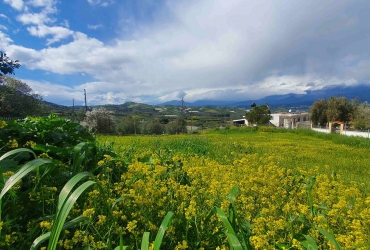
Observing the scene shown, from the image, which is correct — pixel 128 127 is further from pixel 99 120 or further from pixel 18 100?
pixel 18 100

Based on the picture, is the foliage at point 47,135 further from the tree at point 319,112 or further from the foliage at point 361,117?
the tree at point 319,112

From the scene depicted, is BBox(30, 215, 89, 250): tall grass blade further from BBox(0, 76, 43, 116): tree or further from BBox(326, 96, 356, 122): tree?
BBox(326, 96, 356, 122): tree

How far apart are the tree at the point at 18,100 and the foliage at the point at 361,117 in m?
45.2

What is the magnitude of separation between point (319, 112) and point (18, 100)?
49.0 m

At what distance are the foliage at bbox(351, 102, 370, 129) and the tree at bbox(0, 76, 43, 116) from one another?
45.2 m

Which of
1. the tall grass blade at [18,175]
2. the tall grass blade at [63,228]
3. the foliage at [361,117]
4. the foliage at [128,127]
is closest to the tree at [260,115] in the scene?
the foliage at [361,117]

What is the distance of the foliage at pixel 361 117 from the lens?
3450 centimetres

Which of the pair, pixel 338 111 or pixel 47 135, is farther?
pixel 338 111

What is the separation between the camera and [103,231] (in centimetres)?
158

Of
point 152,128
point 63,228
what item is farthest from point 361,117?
point 63,228

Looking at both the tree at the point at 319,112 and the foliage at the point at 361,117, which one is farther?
the tree at the point at 319,112

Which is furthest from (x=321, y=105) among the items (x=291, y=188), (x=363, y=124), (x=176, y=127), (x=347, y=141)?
(x=291, y=188)

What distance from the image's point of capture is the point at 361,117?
38.4 meters

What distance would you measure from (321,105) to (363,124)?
10.4 m
